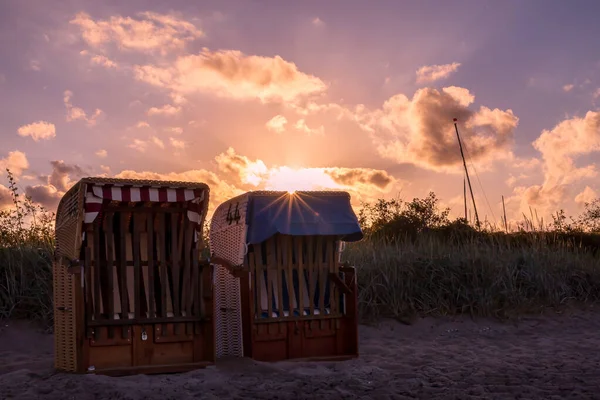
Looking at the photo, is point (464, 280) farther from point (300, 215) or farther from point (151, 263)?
point (151, 263)

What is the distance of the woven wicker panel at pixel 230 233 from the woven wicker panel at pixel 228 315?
0.25 meters

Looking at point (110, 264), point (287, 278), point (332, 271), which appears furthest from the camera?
point (332, 271)

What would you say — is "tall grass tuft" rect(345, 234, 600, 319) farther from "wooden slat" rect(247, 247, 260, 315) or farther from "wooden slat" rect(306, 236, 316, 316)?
"wooden slat" rect(247, 247, 260, 315)

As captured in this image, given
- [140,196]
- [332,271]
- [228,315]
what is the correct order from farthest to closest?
1. [228,315]
2. [332,271]
3. [140,196]

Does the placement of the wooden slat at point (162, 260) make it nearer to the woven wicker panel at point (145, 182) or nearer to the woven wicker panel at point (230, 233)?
the woven wicker panel at point (145, 182)

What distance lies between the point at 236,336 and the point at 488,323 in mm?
5213

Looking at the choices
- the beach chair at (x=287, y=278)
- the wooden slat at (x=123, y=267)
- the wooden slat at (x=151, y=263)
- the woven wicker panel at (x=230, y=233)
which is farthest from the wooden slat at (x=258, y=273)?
the wooden slat at (x=123, y=267)

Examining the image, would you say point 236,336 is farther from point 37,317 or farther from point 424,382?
point 37,317

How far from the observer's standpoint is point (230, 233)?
303 inches

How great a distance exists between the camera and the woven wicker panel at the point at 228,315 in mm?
7605

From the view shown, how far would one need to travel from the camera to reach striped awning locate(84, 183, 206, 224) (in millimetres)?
6250

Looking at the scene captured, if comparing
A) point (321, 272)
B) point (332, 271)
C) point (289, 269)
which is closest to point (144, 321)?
point (289, 269)

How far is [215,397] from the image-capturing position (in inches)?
221

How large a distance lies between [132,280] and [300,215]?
1.97 m
